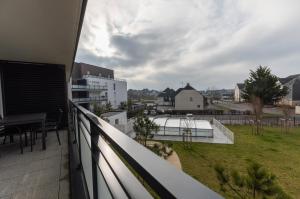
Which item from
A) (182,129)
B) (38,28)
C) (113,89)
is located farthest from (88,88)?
(38,28)

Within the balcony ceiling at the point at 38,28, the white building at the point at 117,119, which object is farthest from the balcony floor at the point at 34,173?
the white building at the point at 117,119

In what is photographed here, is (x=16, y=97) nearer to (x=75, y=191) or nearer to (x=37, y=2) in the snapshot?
(x=37, y=2)

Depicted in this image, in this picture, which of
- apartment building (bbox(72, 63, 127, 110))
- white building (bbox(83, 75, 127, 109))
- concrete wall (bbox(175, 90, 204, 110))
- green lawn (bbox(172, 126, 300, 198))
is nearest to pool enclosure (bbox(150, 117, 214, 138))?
green lawn (bbox(172, 126, 300, 198))

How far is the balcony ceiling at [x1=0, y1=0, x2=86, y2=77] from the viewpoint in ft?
6.27

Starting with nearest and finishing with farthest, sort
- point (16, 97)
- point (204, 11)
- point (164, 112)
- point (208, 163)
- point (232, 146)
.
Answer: point (16, 97)
point (204, 11)
point (208, 163)
point (232, 146)
point (164, 112)

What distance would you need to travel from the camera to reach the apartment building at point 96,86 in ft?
73.2

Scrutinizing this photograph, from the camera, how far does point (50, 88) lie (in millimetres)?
4773

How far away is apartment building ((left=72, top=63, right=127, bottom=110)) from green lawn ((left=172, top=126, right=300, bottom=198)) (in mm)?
14065

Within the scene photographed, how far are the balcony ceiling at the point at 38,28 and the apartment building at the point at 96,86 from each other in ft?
55.7

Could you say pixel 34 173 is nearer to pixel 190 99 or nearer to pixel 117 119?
pixel 117 119

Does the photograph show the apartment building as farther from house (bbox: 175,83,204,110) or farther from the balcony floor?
the balcony floor

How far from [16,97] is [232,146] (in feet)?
36.6

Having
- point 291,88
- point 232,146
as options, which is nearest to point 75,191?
point 232,146

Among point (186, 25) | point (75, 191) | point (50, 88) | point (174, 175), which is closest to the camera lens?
point (174, 175)
